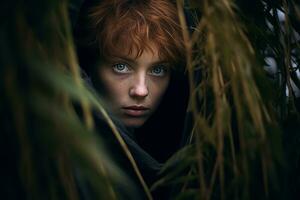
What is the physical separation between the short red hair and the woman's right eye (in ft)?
0.12

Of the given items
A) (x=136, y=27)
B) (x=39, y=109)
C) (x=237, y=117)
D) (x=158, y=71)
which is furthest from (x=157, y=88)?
(x=39, y=109)

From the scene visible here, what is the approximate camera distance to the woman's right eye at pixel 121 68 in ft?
4.49

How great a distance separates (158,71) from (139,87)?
103 mm

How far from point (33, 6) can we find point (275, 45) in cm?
68

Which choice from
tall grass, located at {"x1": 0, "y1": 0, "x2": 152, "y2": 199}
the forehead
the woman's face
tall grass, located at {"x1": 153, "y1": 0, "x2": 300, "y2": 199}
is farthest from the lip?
tall grass, located at {"x1": 0, "y1": 0, "x2": 152, "y2": 199}

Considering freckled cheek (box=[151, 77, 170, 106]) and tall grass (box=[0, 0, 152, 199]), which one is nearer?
tall grass (box=[0, 0, 152, 199])

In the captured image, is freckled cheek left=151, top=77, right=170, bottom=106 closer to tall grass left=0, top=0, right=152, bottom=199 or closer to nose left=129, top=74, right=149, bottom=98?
nose left=129, top=74, right=149, bottom=98

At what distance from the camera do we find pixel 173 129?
175 centimetres

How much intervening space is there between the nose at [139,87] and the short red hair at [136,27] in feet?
0.20

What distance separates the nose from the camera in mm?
1333

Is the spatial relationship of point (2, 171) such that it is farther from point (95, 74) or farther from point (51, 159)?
point (95, 74)

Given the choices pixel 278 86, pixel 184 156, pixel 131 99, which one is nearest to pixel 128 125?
pixel 131 99

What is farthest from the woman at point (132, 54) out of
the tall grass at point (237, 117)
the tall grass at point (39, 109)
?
the tall grass at point (39, 109)

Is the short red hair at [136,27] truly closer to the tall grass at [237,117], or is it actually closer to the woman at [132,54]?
the woman at [132,54]
